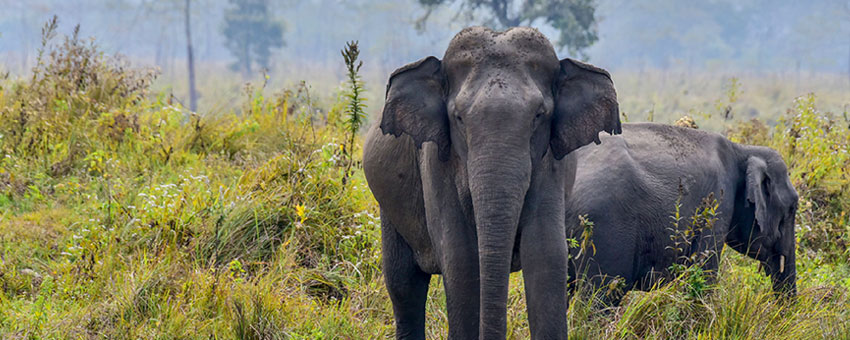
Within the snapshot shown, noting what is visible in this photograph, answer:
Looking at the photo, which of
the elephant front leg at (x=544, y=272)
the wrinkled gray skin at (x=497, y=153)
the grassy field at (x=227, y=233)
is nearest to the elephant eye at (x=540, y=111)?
the wrinkled gray skin at (x=497, y=153)

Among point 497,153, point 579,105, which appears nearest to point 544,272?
point 497,153

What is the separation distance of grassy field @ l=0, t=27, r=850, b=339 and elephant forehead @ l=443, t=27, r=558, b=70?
1.69 meters

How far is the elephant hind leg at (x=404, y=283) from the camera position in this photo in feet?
16.2

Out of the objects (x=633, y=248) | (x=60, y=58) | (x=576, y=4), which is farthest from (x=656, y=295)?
(x=576, y=4)

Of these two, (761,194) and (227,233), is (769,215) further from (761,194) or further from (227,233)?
(227,233)

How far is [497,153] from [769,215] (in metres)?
4.06

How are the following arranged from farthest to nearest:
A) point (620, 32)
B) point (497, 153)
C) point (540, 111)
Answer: point (620, 32)
point (540, 111)
point (497, 153)

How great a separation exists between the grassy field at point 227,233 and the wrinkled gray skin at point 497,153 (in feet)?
3.45

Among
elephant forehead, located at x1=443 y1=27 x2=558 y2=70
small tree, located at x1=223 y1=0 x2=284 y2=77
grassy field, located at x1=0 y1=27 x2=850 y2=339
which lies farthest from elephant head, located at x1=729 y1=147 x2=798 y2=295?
small tree, located at x1=223 y1=0 x2=284 y2=77

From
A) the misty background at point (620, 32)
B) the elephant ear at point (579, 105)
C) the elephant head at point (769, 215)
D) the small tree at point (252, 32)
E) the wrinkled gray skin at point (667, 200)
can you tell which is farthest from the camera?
the misty background at point (620, 32)

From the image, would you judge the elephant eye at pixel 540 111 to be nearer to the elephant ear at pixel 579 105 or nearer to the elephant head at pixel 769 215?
the elephant ear at pixel 579 105

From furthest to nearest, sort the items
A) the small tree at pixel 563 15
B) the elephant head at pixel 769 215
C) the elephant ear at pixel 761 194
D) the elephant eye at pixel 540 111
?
the small tree at pixel 563 15
the elephant head at pixel 769 215
the elephant ear at pixel 761 194
the elephant eye at pixel 540 111

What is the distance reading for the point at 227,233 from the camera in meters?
6.94

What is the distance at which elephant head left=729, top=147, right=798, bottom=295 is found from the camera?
688cm
